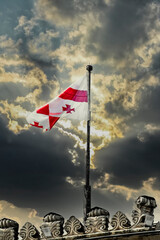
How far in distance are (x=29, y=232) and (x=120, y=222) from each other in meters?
4.28

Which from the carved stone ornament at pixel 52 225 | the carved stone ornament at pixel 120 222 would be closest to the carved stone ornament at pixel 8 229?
the carved stone ornament at pixel 52 225

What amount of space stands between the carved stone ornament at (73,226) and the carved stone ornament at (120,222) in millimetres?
1437

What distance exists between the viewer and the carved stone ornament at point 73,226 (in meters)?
16.4

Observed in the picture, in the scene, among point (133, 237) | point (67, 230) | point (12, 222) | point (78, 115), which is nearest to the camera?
point (133, 237)

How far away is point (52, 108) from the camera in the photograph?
23578mm

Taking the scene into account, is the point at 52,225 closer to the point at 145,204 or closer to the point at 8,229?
the point at 8,229

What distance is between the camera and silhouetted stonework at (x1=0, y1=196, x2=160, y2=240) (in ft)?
50.2

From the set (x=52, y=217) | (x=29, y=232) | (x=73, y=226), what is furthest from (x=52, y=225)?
(x=29, y=232)

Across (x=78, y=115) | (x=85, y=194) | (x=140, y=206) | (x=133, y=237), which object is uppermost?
(x=78, y=115)

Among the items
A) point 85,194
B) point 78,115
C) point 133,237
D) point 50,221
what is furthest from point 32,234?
point 78,115

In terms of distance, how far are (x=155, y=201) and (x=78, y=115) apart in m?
8.48

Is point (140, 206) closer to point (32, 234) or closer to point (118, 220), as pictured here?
point (118, 220)

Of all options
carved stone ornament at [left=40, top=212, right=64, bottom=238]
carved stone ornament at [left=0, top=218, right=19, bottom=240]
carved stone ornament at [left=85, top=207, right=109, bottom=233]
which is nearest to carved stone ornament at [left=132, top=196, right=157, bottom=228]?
carved stone ornament at [left=85, top=207, right=109, bottom=233]

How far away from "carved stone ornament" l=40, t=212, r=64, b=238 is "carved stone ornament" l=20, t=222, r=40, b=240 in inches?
17.6
